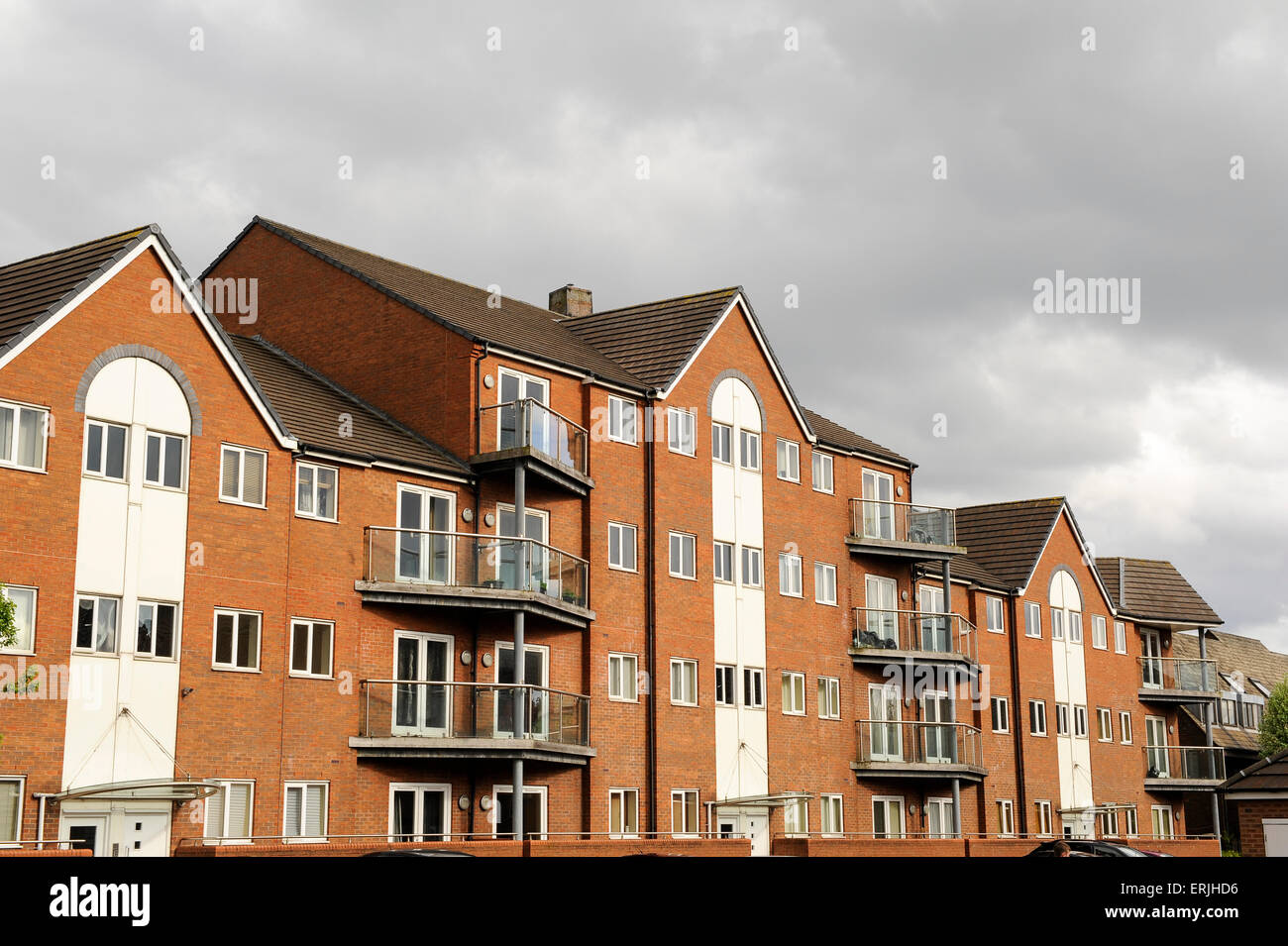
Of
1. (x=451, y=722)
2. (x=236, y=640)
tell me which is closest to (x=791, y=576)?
(x=451, y=722)

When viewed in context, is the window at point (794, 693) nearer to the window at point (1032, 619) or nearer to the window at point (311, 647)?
the window at point (311, 647)

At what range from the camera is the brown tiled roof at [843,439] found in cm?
4315

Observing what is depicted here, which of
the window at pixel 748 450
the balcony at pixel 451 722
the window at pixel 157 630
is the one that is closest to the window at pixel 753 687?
the window at pixel 748 450

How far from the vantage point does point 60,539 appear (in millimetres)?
24797

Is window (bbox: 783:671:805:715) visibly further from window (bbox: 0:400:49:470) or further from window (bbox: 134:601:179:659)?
window (bbox: 0:400:49:470)

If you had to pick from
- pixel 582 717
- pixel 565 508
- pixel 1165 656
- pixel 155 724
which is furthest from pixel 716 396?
pixel 1165 656

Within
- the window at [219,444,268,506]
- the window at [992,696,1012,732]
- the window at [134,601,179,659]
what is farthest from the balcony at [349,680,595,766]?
the window at [992,696,1012,732]

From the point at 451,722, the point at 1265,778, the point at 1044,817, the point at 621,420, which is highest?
the point at 621,420

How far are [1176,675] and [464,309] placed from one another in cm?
3581

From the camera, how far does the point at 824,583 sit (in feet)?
136

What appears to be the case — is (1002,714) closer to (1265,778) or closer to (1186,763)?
(1186,763)

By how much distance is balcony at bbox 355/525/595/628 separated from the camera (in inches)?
1167
